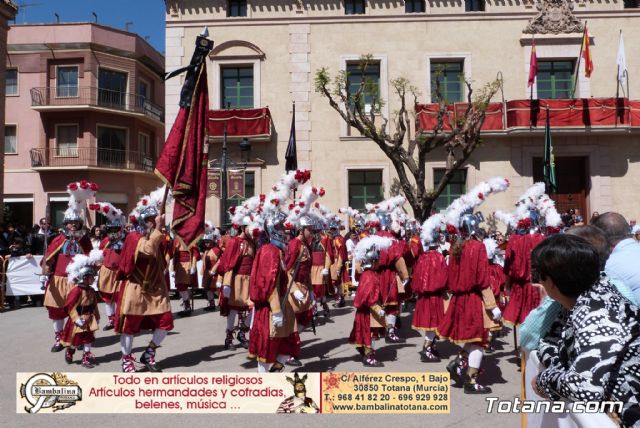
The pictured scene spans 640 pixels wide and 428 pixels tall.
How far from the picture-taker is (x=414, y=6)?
21.5 metres

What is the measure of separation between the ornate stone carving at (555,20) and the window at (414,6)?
452 cm

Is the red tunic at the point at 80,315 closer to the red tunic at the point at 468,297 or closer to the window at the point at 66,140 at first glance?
the red tunic at the point at 468,297

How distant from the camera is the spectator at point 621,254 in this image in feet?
10.7

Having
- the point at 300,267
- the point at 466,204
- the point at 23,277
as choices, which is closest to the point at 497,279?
the point at 466,204

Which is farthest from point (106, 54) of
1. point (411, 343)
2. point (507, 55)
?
point (411, 343)

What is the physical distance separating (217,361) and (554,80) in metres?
20.0

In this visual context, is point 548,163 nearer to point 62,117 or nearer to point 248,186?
point 248,186

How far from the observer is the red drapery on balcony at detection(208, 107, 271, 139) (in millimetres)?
20328

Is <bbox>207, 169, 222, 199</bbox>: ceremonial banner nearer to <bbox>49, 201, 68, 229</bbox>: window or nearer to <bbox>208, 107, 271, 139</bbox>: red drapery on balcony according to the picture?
<bbox>208, 107, 271, 139</bbox>: red drapery on balcony

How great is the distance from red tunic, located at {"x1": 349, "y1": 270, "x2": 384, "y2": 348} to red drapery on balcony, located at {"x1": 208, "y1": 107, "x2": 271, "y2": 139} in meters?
14.1

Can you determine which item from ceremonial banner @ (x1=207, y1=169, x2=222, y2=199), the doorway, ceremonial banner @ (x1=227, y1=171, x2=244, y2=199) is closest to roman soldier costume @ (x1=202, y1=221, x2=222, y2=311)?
ceremonial banner @ (x1=227, y1=171, x2=244, y2=199)

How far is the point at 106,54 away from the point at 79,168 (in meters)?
7.20

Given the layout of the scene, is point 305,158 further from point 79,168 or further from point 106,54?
point 106,54

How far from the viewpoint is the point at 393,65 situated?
21156 millimetres
